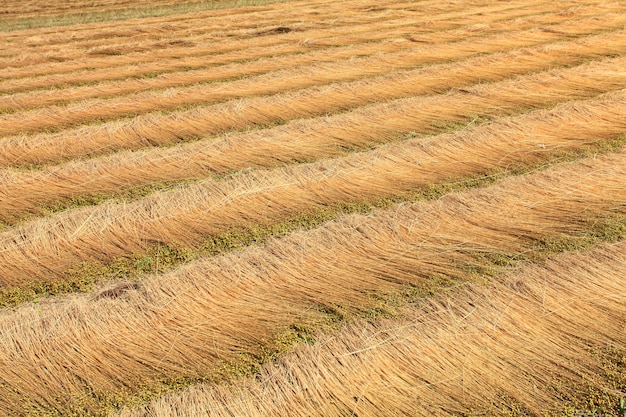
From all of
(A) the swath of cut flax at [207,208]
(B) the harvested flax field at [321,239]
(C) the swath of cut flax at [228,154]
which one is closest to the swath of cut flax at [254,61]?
(B) the harvested flax field at [321,239]

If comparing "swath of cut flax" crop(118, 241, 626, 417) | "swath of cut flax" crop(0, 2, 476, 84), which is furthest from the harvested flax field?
"swath of cut flax" crop(0, 2, 476, 84)

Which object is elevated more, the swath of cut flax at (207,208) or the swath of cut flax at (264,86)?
the swath of cut flax at (264,86)

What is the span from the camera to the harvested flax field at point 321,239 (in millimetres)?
3086

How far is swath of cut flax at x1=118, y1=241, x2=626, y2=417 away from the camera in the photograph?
2922mm

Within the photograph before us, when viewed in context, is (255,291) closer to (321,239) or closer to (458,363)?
(321,239)

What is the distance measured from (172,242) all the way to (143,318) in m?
0.93

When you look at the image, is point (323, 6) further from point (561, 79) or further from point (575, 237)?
point (575, 237)

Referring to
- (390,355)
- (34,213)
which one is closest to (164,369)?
(390,355)

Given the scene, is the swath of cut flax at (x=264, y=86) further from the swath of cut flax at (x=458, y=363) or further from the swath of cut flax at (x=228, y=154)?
the swath of cut flax at (x=458, y=363)

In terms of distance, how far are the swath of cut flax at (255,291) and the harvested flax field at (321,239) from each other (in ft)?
0.05

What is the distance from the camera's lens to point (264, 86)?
814 centimetres

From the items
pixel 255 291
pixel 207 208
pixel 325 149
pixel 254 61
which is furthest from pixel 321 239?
pixel 254 61

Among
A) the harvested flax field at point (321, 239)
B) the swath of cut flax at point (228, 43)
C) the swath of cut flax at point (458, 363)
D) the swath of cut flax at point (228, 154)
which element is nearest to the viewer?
the swath of cut flax at point (458, 363)

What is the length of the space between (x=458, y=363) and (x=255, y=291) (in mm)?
1260
